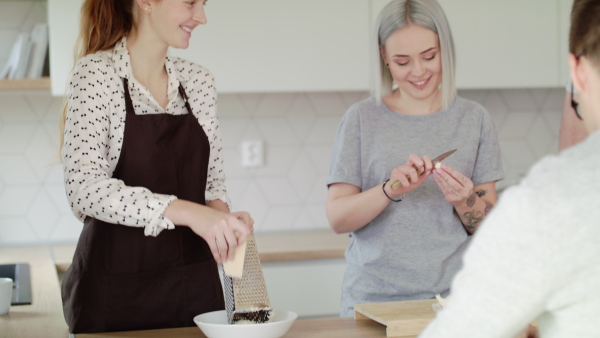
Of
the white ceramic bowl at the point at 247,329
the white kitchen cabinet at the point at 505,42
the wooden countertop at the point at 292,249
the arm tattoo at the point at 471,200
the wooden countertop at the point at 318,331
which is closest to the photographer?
the white ceramic bowl at the point at 247,329

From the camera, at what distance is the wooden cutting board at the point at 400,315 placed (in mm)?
1385

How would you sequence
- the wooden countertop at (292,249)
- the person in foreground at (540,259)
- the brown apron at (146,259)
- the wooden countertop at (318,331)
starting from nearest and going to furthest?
the person in foreground at (540,259) < the wooden countertop at (318,331) < the brown apron at (146,259) < the wooden countertop at (292,249)

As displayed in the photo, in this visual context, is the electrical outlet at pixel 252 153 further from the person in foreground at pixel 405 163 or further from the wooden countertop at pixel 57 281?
the person in foreground at pixel 405 163

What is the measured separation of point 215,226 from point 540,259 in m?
0.74

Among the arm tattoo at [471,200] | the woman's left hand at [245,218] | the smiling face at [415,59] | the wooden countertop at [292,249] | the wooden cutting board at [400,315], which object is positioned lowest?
the wooden countertop at [292,249]

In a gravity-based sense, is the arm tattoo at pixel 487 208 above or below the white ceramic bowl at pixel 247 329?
above

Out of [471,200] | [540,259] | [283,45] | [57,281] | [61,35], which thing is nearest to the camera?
[540,259]

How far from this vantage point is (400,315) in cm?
143

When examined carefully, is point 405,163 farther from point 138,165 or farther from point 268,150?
point 268,150

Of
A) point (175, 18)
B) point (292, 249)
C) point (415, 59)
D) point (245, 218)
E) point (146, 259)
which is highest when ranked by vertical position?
point (175, 18)

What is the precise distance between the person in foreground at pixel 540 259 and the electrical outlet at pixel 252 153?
7.44 feet

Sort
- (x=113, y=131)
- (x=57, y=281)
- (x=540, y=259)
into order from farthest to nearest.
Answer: (x=57, y=281) → (x=113, y=131) → (x=540, y=259)

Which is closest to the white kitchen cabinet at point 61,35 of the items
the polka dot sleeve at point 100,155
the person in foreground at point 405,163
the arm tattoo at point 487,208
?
the polka dot sleeve at point 100,155

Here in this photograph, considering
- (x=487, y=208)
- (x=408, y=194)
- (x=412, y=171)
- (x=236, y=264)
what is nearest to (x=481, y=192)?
(x=487, y=208)
